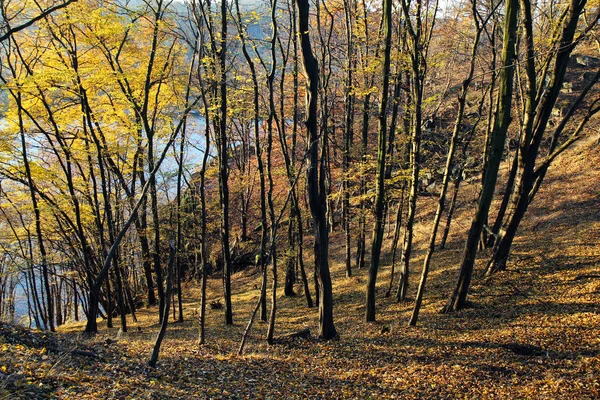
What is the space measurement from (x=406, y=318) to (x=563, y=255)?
5761 millimetres

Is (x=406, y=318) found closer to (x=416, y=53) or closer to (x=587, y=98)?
(x=416, y=53)

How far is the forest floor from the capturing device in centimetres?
605

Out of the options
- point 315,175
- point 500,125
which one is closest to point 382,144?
point 315,175

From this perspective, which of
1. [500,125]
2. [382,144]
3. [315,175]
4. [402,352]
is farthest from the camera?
[382,144]

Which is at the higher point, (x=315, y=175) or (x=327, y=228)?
Answer: (x=315, y=175)

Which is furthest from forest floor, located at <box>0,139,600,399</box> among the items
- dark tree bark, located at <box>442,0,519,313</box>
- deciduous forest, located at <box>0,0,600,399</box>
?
dark tree bark, located at <box>442,0,519,313</box>

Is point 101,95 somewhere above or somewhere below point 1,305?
above

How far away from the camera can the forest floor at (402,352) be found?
605 centimetres

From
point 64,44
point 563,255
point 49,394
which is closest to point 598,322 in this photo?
point 563,255

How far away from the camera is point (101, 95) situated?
14641 mm

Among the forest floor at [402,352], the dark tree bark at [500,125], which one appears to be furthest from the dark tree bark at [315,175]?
the dark tree bark at [500,125]

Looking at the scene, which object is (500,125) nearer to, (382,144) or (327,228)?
(382,144)

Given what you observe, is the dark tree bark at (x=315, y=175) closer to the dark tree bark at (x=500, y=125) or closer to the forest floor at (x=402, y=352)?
the forest floor at (x=402, y=352)

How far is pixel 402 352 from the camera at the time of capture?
28.7 feet
